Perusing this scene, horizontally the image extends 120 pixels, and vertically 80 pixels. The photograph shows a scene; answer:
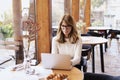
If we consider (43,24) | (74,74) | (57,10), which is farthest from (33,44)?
(57,10)

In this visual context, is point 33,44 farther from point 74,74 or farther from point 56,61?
point 74,74

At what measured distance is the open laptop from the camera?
2443 millimetres

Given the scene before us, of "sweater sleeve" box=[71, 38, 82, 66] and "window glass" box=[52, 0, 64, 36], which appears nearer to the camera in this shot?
Answer: "sweater sleeve" box=[71, 38, 82, 66]

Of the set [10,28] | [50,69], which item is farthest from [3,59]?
[50,69]

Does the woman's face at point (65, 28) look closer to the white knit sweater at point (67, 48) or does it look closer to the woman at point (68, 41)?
the woman at point (68, 41)

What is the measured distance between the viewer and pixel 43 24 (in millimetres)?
A: 4141

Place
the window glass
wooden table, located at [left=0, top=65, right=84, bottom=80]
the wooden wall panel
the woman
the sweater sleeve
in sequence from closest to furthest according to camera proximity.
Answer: wooden table, located at [left=0, top=65, right=84, bottom=80]
the sweater sleeve
the woman
the wooden wall panel
the window glass

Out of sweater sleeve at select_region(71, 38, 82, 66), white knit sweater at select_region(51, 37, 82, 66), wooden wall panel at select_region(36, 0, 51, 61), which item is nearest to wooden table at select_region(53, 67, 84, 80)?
sweater sleeve at select_region(71, 38, 82, 66)

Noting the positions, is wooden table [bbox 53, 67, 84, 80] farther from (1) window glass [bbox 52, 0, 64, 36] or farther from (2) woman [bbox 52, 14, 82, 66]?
(1) window glass [bbox 52, 0, 64, 36]

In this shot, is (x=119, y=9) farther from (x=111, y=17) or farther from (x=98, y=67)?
(x=98, y=67)

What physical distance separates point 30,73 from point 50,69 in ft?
0.81

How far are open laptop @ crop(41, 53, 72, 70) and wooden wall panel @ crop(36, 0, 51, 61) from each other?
5.21 feet

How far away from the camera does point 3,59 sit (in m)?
3.50

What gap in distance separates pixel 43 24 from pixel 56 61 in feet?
5.83
